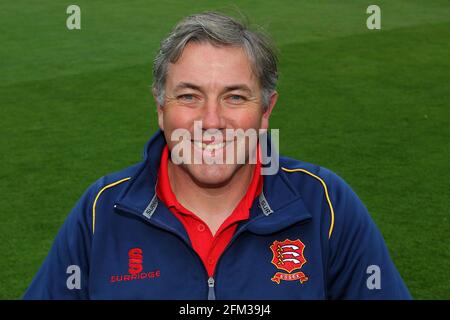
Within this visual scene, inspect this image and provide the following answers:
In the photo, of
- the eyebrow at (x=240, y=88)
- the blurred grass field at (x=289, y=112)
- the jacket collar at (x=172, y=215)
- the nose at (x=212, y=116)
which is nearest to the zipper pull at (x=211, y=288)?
the jacket collar at (x=172, y=215)

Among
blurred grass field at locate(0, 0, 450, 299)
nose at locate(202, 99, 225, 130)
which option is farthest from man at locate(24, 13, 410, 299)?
blurred grass field at locate(0, 0, 450, 299)

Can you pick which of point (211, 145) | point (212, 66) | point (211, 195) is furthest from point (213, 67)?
point (211, 195)

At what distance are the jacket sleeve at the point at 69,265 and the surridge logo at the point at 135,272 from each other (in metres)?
0.09

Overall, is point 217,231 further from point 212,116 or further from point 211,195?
point 212,116

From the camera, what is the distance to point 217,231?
231 centimetres

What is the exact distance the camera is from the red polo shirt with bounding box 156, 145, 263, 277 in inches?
90.1

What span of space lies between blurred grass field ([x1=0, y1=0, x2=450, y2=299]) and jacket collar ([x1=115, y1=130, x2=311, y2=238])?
0.63 meters

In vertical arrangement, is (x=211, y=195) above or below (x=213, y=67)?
below

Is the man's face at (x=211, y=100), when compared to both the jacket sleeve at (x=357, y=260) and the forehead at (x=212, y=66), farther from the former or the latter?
the jacket sleeve at (x=357, y=260)

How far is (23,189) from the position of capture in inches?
244

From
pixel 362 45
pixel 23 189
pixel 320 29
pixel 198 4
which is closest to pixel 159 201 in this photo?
pixel 23 189

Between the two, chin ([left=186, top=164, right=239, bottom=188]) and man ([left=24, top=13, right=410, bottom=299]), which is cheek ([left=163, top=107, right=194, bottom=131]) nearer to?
man ([left=24, top=13, right=410, bottom=299])

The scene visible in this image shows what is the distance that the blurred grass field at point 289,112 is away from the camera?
5539mm

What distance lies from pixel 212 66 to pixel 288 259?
0.57 meters
